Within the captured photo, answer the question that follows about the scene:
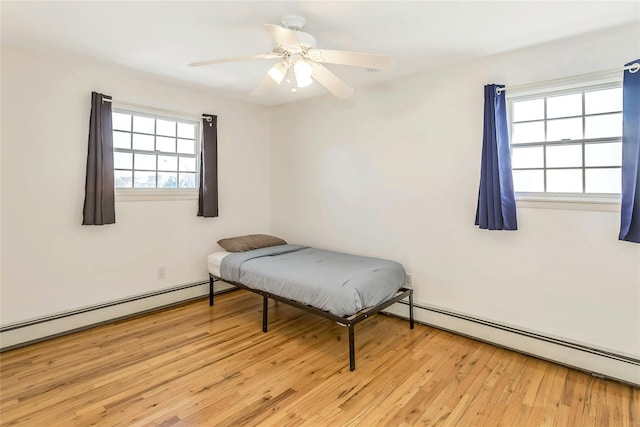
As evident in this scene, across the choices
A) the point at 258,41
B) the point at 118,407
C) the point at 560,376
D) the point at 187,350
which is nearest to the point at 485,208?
the point at 560,376

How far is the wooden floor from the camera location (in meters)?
2.00

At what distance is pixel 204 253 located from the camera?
4.11m

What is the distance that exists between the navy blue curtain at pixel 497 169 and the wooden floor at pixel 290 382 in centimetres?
108

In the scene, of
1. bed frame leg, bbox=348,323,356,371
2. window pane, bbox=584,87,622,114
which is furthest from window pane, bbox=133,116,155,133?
window pane, bbox=584,87,622,114

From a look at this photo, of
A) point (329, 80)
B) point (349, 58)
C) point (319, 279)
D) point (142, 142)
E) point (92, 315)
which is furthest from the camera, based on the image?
point (142, 142)

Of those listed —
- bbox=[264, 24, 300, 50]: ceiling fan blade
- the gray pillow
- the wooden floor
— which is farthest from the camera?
the gray pillow

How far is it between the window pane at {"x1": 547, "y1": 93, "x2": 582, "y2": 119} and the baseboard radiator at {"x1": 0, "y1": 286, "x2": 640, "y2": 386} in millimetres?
1712

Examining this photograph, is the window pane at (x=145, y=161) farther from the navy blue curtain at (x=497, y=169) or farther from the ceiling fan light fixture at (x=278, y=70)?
the navy blue curtain at (x=497, y=169)

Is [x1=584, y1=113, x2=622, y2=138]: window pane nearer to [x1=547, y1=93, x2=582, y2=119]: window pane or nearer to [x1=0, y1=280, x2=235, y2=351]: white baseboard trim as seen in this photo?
[x1=547, y1=93, x2=582, y2=119]: window pane

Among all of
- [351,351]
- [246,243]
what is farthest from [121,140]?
[351,351]

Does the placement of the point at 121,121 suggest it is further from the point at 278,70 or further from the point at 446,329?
the point at 446,329

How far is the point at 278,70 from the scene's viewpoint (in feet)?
7.67

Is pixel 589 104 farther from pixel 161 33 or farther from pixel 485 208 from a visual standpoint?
pixel 161 33

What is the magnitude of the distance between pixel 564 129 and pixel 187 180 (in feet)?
12.1
